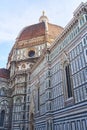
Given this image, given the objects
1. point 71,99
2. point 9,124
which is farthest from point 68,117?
point 9,124

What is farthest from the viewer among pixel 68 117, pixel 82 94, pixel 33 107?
pixel 33 107

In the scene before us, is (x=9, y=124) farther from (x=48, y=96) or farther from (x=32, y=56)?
(x=32, y=56)

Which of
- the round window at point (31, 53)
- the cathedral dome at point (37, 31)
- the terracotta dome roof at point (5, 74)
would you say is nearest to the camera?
the terracotta dome roof at point (5, 74)

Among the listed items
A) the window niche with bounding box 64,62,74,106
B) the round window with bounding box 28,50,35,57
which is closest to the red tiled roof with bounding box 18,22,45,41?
the round window with bounding box 28,50,35,57

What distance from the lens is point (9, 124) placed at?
29797mm

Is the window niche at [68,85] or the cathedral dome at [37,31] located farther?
the cathedral dome at [37,31]

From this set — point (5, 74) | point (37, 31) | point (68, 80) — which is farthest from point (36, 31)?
point (68, 80)

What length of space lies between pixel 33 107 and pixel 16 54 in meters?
14.4

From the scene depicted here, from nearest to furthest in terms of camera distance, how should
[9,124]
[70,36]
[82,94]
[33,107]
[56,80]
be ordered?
[82,94]
[70,36]
[56,80]
[33,107]
[9,124]

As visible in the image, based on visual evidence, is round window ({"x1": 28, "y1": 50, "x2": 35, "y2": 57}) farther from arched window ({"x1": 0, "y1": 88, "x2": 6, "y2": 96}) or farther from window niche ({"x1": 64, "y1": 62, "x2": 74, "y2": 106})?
window niche ({"x1": 64, "y1": 62, "x2": 74, "y2": 106})

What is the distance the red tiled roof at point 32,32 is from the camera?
39.5 meters

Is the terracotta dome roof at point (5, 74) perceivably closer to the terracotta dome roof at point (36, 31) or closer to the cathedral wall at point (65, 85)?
the terracotta dome roof at point (36, 31)

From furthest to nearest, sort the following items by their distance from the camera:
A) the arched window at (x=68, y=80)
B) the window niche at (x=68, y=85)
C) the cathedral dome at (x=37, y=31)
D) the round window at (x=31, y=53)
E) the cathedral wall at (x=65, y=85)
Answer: the cathedral dome at (x=37, y=31), the round window at (x=31, y=53), the arched window at (x=68, y=80), the window niche at (x=68, y=85), the cathedral wall at (x=65, y=85)

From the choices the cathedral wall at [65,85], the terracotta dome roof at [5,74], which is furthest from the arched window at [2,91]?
the cathedral wall at [65,85]
